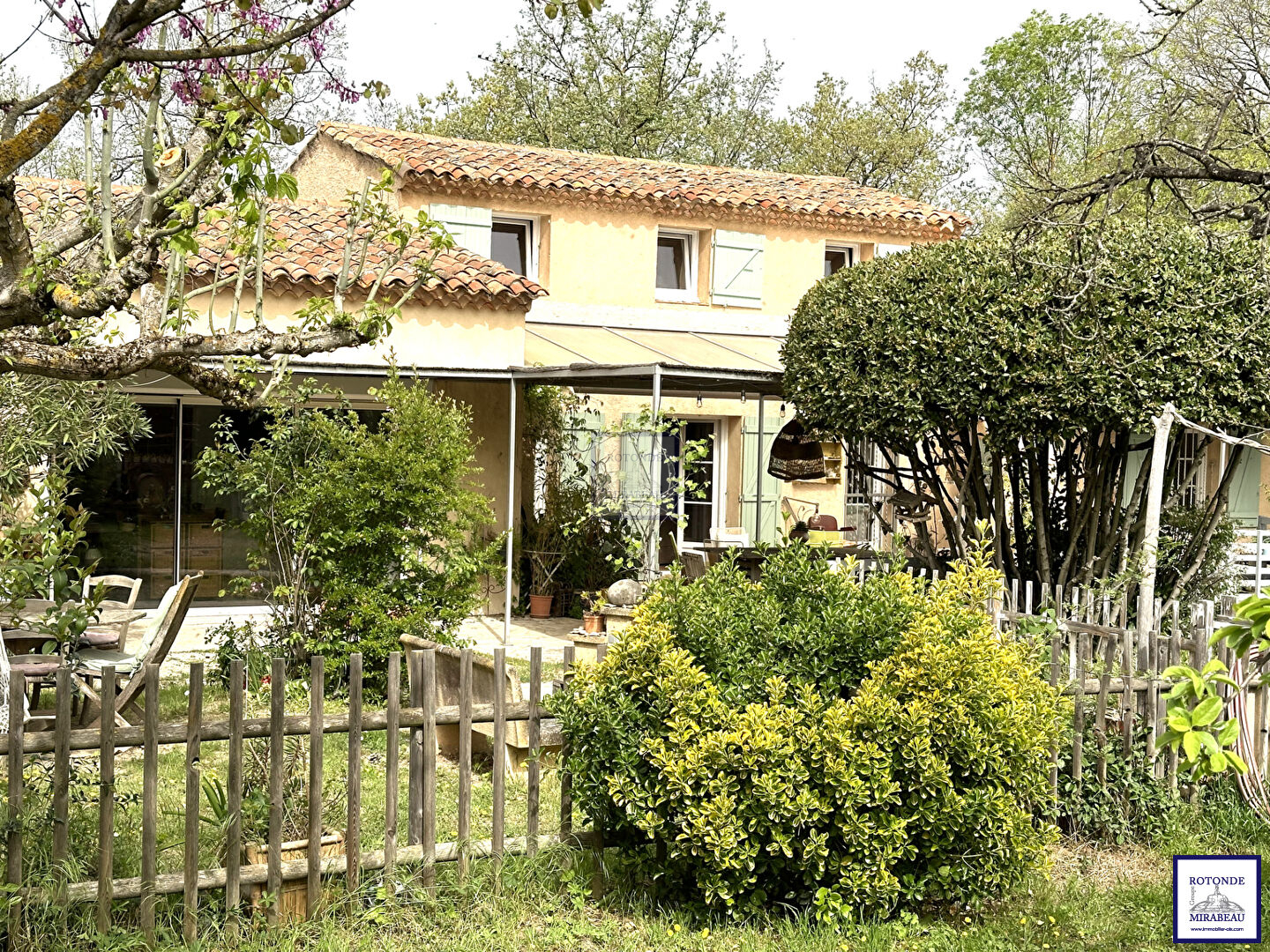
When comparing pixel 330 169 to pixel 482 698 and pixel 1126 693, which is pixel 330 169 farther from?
pixel 1126 693

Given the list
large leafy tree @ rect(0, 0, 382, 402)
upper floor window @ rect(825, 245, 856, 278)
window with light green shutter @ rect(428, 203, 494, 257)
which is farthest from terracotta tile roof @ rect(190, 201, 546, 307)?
large leafy tree @ rect(0, 0, 382, 402)

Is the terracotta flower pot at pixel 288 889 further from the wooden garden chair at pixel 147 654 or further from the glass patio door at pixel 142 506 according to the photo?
the glass patio door at pixel 142 506

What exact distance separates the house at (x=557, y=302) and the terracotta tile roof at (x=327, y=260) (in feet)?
0.11

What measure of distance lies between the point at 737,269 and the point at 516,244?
3176mm

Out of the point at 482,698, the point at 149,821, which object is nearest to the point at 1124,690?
the point at 482,698

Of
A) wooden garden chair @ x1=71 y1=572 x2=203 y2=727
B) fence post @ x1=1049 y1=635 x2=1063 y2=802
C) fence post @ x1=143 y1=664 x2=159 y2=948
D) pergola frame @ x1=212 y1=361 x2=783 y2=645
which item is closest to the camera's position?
fence post @ x1=143 y1=664 x2=159 y2=948

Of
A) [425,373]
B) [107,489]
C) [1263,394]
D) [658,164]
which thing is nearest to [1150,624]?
[1263,394]

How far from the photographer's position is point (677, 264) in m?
18.4

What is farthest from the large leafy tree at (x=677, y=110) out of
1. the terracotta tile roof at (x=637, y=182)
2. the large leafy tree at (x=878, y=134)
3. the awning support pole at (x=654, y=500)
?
the awning support pole at (x=654, y=500)

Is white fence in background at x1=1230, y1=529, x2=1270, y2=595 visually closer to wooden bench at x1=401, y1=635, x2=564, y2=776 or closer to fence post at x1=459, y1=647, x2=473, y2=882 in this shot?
wooden bench at x1=401, y1=635, x2=564, y2=776

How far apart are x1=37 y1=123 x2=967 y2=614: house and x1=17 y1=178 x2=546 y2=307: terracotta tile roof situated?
3 cm

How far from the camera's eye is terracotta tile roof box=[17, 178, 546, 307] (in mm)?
12758

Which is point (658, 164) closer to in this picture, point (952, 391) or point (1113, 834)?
point (952, 391)

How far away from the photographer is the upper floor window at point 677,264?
18.1 metres
